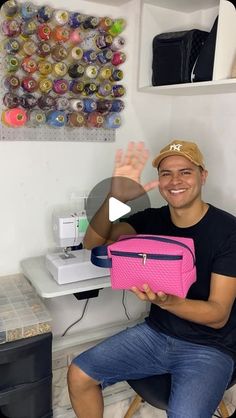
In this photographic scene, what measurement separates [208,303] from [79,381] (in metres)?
0.56

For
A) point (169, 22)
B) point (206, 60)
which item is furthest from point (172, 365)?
point (169, 22)

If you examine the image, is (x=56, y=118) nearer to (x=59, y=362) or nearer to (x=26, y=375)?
(x=26, y=375)

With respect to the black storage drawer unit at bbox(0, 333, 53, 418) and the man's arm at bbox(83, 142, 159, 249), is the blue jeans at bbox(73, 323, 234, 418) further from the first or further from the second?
the man's arm at bbox(83, 142, 159, 249)

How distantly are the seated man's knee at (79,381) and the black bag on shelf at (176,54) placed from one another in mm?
1316

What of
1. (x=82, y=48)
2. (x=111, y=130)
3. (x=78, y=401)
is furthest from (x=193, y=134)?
(x=78, y=401)

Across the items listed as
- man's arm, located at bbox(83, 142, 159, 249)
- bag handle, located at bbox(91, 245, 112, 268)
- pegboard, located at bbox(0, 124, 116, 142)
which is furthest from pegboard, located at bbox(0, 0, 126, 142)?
bag handle, located at bbox(91, 245, 112, 268)

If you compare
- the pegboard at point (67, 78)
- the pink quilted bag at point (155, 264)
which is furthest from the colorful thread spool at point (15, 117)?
the pink quilted bag at point (155, 264)

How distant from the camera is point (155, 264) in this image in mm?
1189

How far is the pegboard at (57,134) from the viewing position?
169cm

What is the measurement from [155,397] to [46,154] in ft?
3.78

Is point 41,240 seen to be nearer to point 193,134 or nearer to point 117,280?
point 117,280

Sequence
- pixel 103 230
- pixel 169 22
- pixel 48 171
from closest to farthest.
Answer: pixel 103 230 < pixel 48 171 < pixel 169 22

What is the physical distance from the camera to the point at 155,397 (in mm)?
1304

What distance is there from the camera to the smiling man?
125 cm
